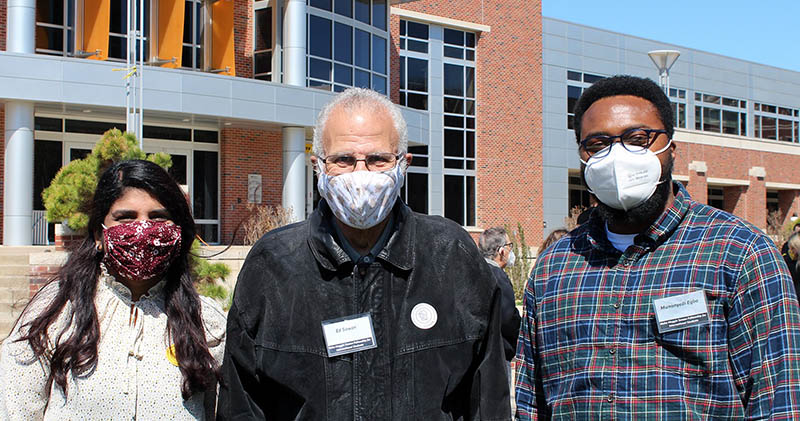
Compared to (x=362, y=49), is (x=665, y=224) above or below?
below

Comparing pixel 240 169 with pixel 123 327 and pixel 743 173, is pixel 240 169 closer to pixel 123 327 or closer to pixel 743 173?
pixel 123 327

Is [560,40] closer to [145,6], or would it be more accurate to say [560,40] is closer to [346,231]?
[145,6]

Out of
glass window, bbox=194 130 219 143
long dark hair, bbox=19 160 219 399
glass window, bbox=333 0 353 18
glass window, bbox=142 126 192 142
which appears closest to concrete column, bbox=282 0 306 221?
glass window, bbox=333 0 353 18

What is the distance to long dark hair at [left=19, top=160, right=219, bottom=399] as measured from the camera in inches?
108

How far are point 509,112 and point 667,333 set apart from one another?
1172 inches

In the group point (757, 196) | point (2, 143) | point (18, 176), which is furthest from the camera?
point (757, 196)

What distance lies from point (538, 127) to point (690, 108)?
12.4 m

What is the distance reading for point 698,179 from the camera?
3822 cm

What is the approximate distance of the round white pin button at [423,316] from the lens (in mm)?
2562

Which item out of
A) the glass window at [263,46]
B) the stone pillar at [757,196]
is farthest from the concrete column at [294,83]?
the stone pillar at [757,196]

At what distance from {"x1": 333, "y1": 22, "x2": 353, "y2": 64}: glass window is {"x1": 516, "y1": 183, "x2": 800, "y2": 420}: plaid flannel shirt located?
69.8 feet

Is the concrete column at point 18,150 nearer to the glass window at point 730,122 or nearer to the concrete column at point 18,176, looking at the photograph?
the concrete column at point 18,176

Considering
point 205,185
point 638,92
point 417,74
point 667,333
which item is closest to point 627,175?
point 638,92

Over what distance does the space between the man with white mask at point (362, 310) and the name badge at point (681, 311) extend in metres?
0.57
